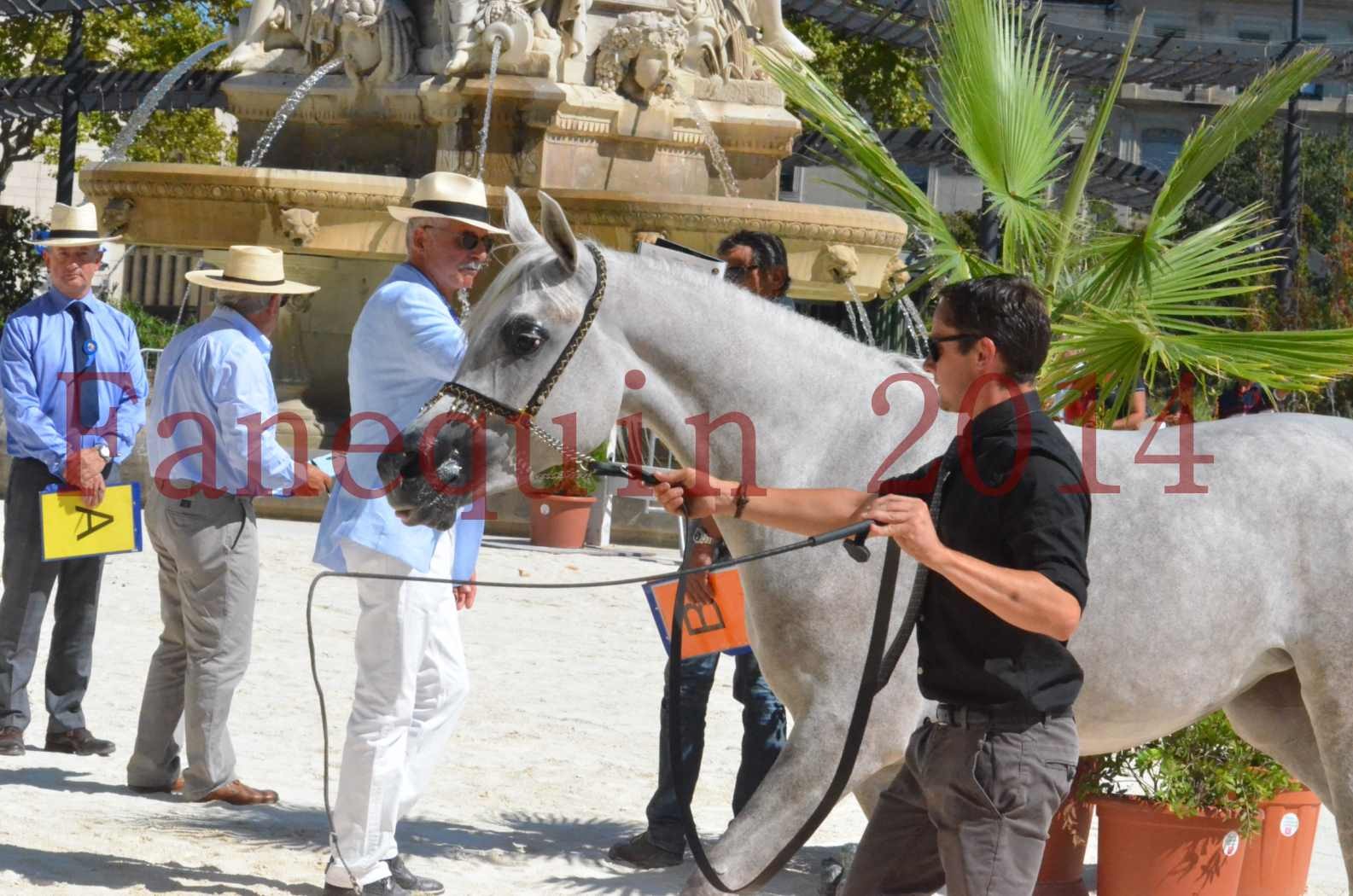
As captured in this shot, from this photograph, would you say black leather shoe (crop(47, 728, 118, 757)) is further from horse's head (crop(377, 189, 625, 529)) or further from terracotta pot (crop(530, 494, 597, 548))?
terracotta pot (crop(530, 494, 597, 548))

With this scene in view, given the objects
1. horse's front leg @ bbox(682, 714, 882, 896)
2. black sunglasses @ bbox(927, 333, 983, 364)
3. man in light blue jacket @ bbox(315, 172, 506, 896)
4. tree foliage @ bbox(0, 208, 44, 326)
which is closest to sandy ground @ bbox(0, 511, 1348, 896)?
man in light blue jacket @ bbox(315, 172, 506, 896)

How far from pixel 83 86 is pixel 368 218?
50.3 feet

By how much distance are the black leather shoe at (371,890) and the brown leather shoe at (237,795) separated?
50.6 inches

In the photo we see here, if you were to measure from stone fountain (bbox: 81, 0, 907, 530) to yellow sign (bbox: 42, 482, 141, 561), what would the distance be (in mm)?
4327

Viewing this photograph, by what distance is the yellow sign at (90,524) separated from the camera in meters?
6.90

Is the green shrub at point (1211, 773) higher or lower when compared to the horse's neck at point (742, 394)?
lower

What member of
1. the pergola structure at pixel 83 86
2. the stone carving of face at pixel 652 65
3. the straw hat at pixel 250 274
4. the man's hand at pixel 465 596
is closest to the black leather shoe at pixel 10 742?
the straw hat at pixel 250 274

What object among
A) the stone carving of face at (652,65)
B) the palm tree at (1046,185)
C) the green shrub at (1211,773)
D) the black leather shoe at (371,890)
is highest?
the stone carving of face at (652,65)

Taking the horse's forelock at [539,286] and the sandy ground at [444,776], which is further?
the sandy ground at [444,776]

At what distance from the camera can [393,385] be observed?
5066 mm

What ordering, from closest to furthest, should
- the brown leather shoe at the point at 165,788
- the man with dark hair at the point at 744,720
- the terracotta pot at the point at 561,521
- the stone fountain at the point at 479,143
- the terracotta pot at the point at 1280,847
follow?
the terracotta pot at the point at 1280,847
the man with dark hair at the point at 744,720
the brown leather shoe at the point at 165,788
the stone fountain at the point at 479,143
the terracotta pot at the point at 561,521

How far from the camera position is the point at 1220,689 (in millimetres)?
4332

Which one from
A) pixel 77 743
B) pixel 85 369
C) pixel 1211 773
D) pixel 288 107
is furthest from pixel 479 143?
pixel 1211 773

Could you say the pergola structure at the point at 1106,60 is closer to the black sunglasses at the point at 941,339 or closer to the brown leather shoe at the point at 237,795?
the brown leather shoe at the point at 237,795
